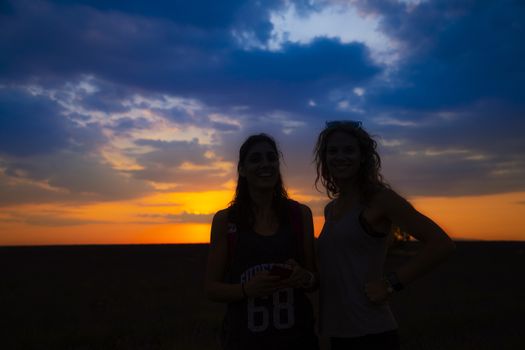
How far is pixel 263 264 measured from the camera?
3068 millimetres

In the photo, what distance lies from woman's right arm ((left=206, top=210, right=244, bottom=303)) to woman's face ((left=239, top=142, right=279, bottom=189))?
0.34 m

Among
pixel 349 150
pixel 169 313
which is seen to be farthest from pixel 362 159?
pixel 169 313

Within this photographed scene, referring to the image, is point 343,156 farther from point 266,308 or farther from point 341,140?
point 266,308

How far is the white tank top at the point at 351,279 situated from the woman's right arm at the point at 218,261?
67cm

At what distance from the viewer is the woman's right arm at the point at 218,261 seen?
10.0 ft

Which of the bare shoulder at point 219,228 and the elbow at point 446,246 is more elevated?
the bare shoulder at point 219,228

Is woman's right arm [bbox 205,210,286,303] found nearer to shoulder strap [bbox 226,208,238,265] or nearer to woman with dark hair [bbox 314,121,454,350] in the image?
shoulder strap [bbox 226,208,238,265]

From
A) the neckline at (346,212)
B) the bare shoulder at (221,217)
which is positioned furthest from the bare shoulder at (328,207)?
the bare shoulder at (221,217)

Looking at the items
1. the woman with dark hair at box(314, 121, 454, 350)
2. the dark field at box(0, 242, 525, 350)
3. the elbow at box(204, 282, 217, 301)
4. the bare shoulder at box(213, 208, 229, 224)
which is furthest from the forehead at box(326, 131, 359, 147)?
the dark field at box(0, 242, 525, 350)

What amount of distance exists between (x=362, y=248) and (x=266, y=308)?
0.73m

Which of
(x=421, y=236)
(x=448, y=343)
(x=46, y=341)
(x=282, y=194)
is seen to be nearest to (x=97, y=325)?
(x=46, y=341)

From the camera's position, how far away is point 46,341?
8914mm

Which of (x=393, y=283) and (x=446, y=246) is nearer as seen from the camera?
(x=446, y=246)

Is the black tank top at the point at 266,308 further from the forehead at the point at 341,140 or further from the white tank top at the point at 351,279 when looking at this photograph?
the forehead at the point at 341,140
